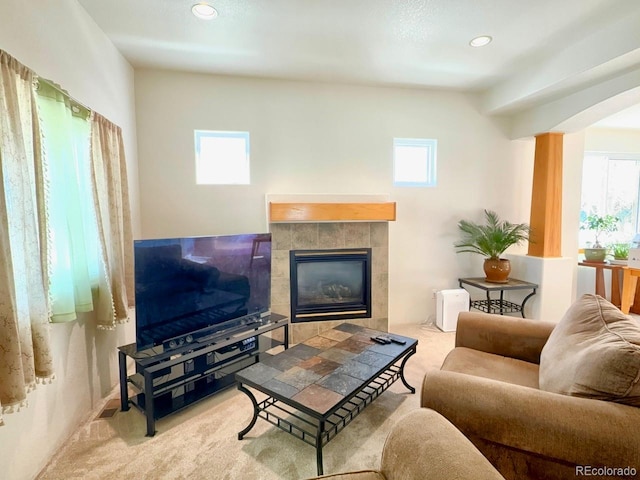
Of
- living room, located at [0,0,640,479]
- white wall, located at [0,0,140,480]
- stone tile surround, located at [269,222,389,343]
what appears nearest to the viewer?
white wall, located at [0,0,140,480]

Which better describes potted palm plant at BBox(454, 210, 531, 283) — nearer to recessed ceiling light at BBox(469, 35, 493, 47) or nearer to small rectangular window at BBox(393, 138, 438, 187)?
small rectangular window at BBox(393, 138, 438, 187)

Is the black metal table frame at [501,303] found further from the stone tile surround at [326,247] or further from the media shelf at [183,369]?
the media shelf at [183,369]

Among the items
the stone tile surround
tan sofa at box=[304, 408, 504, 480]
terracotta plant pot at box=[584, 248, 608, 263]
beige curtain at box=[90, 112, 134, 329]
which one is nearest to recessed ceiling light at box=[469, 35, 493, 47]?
the stone tile surround

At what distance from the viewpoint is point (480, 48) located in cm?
271

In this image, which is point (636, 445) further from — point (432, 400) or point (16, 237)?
point (16, 237)

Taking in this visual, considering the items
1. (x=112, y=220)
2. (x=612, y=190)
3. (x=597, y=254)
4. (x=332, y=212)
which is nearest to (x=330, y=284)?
(x=332, y=212)

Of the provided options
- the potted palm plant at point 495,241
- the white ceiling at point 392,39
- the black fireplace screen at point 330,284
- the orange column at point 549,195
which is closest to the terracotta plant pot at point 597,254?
the orange column at point 549,195

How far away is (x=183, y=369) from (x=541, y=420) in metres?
2.09

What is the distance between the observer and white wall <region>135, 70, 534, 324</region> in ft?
A: 10.5

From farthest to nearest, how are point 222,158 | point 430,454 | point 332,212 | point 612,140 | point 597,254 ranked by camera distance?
1. point 612,140
2. point 597,254
3. point 222,158
4. point 332,212
5. point 430,454

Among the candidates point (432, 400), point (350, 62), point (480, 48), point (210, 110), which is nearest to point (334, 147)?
point (350, 62)

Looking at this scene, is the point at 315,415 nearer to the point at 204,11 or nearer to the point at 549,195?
the point at 204,11

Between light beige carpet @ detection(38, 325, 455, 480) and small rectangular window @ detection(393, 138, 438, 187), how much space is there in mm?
2491

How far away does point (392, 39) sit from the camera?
2.57m
